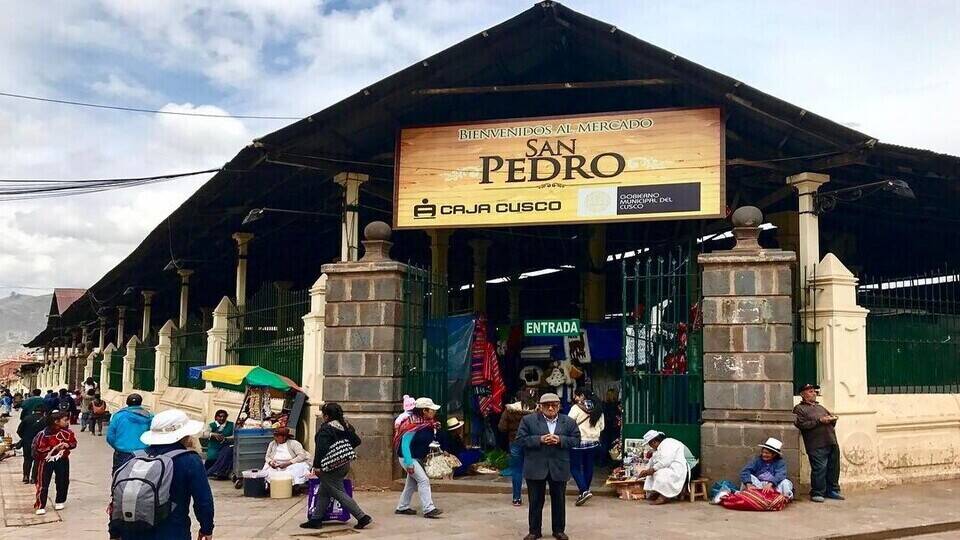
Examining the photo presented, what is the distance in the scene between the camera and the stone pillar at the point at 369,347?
1134 cm

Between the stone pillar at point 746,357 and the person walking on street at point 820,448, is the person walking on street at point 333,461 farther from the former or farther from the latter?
the person walking on street at point 820,448

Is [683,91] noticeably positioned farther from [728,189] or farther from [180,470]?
[180,470]

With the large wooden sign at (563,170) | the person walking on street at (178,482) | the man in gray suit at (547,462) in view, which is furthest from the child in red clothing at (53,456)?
the person walking on street at (178,482)

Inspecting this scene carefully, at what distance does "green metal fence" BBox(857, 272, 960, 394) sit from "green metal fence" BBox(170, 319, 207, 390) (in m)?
13.3

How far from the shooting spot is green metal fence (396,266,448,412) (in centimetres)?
1177

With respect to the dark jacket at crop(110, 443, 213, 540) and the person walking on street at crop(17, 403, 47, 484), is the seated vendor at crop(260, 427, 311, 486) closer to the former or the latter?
the person walking on street at crop(17, 403, 47, 484)

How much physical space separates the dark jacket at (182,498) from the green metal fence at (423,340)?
21.5 ft

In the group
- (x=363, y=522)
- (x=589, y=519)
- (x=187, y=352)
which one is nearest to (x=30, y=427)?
(x=363, y=522)

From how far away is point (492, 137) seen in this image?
12.6 meters

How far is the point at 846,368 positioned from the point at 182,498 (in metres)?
9.11

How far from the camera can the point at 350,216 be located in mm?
13180

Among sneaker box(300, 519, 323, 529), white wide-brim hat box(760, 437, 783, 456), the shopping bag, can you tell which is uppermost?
white wide-brim hat box(760, 437, 783, 456)

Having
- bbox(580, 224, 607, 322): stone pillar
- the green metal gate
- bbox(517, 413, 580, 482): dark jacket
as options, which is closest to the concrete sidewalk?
bbox(517, 413, 580, 482): dark jacket

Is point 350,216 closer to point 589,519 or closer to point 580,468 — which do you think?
point 580,468
